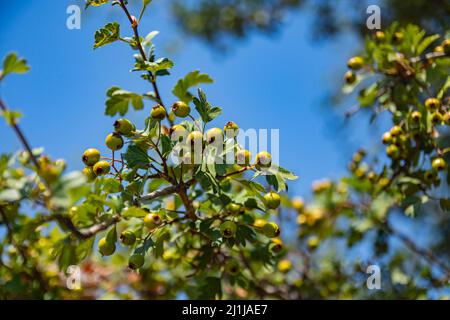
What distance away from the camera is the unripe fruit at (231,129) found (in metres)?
1.80

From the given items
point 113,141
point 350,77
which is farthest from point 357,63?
point 113,141

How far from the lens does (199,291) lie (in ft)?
7.55

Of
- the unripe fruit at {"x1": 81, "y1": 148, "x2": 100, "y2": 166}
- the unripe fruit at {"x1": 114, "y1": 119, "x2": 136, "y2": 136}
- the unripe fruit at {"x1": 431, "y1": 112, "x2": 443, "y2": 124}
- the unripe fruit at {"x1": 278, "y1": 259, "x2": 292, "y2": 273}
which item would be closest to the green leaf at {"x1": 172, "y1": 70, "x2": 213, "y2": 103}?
the unripe fruit at {"x1": 114, "y1": 119, "x2": 136, "y2": 136}

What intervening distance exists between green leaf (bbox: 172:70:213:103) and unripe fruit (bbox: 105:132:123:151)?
0.39 m

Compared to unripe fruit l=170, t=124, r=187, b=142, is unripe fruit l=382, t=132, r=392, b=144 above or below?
above

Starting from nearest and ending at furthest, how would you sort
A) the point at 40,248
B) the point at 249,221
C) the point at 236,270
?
1. the point at 249,221
2. the point at 236,270
3. the point at 40,248

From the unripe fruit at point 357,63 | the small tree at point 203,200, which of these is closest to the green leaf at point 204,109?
the small tree at point 203,200

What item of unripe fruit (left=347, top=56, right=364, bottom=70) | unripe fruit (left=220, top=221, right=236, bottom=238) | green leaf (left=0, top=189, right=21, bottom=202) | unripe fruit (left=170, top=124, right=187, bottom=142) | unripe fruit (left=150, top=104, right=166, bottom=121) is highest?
unripe fruit (left=347, top=56, right=364, bottom=70)

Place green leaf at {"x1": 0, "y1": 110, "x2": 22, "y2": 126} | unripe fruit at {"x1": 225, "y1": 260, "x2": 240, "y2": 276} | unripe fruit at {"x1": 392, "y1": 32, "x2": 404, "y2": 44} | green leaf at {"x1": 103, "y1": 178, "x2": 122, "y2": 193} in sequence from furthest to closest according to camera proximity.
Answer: unripe fruit at {"x1": 392, "y1": 32, "x2": 404, "y2": 44}
unripe fruit at {"x1": 225, "y1": 260, "x2": 240, "y2": 276}
green leaf at {"x1": 103, "y1": 178, "x2": 122, "y2": 193}
green leaf at {"x1": 0, "y1": 110, "x2": 22, "y2": 126}

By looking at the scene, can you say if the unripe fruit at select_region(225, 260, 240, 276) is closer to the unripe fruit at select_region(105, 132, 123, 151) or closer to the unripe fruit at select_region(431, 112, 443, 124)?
the unripe fruit at select_region(105, 132, 123, 151)

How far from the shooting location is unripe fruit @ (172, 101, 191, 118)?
6.37 ft
